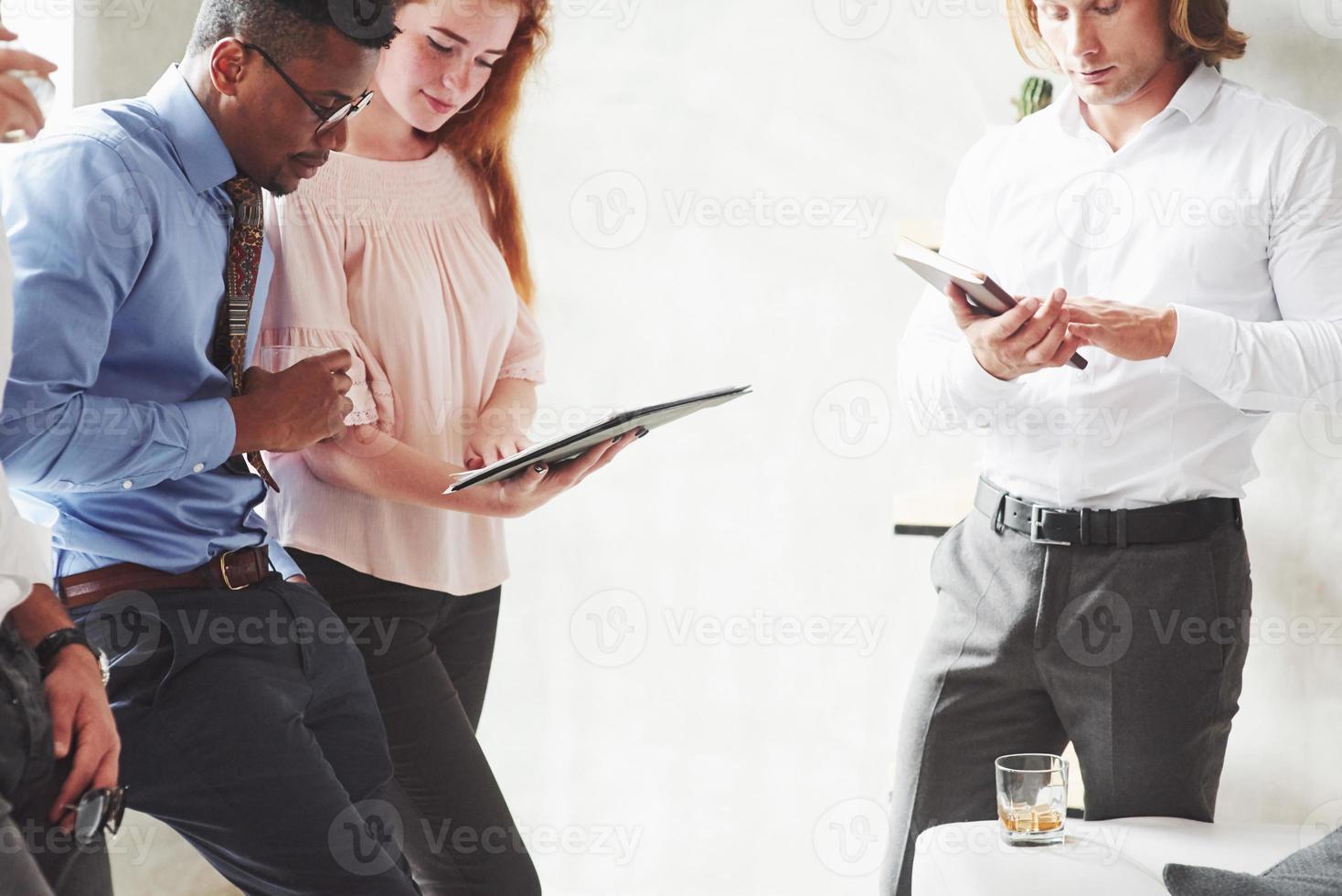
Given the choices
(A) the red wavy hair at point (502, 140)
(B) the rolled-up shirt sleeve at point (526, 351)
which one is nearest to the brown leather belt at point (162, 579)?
(B) the rolled-up shirt sleeve at point (526, 351)

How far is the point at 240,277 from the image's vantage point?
55.7 inches

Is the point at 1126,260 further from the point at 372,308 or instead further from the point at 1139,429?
the point at 372,308

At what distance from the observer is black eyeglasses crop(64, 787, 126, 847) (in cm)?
109

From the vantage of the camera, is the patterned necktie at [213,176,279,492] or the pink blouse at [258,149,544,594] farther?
the pink blouse at [258,149,544,594]

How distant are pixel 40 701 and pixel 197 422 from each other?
356 mm

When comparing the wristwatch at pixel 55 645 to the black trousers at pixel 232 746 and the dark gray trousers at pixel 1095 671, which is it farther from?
the dark gray trousers at pixel 1095 671

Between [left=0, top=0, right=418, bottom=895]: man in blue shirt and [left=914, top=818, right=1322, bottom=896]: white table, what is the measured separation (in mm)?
621

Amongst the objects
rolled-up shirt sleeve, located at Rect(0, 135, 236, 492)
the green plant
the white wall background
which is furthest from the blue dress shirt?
the green plant

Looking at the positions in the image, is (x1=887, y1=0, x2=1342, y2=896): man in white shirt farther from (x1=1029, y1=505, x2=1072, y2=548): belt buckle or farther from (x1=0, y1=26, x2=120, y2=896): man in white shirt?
(x1=0, y1=26, x2=120, y2=896): man in white shirt

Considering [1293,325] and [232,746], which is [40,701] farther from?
[1293,325]

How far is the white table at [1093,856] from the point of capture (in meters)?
1.30

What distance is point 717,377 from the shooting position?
2732 mm

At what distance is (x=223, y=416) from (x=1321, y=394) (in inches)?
54.4

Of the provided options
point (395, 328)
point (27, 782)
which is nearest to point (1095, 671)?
point (395, 328)
